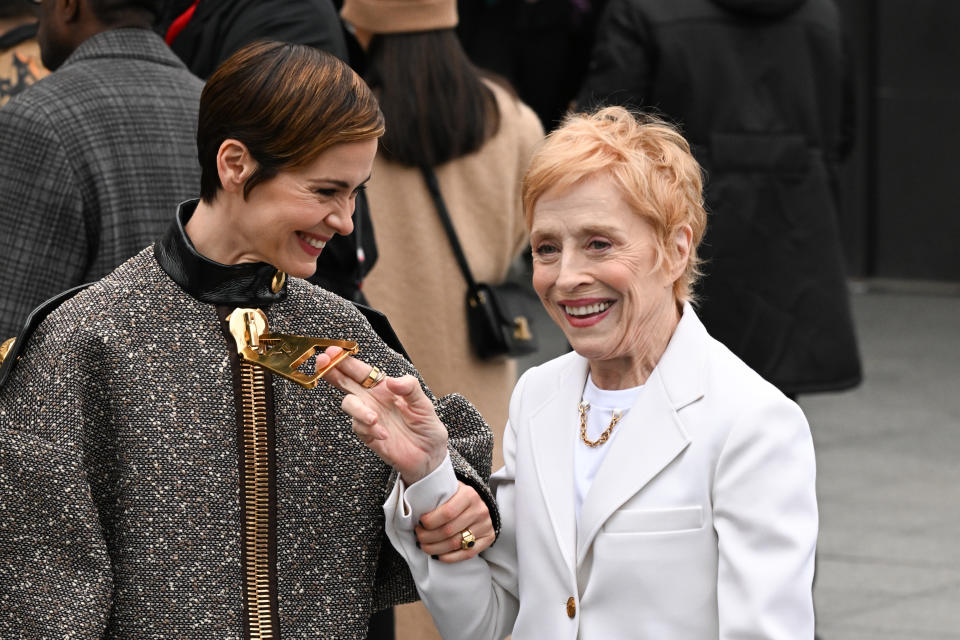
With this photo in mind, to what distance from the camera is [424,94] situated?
4406 millimetres

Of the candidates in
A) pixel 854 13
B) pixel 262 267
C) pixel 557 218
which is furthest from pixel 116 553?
pixel 854 13

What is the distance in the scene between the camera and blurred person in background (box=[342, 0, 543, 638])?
4422 millimetres

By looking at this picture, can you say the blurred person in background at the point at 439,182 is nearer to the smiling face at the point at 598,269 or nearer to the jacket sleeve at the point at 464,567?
the jacket sleeve at the point at 464,567

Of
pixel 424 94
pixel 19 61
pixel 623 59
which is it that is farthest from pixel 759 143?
pixel 19 61

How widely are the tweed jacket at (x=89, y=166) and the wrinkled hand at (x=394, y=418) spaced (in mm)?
823

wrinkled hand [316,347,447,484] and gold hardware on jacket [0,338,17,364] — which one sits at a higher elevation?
gold hardware on jacket [0,338,17,364]

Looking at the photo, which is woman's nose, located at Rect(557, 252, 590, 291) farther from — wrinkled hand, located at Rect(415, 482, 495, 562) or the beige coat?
the beige coat

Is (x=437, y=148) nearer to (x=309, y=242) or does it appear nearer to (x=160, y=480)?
(x=309, y=242)

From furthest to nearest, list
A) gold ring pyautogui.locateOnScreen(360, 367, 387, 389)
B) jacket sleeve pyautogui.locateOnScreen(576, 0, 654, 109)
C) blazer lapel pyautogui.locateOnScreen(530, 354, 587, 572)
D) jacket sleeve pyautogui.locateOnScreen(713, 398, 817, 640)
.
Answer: jacket sleeve pyautogui.locateOnScreen(576, 0, 654, 109)
blazer lapel pyautogui.locateOnScreen(530, 354, 587, 572)
gold ring pyautogui.locateOnScreen(360, 367, 387, 389)
jacket sleeve pyautogui.locateOnScreen(713, 398, 817, 640)

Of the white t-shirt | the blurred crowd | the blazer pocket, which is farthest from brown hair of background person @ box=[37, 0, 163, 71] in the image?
the blazer pocket

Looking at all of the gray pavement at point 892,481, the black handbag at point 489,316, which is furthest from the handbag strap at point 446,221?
the gray pavement at point 892,481

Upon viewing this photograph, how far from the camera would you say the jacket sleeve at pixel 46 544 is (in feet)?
7.95

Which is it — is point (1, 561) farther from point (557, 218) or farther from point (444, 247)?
point (444, 247)

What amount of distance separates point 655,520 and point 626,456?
0.12 m
